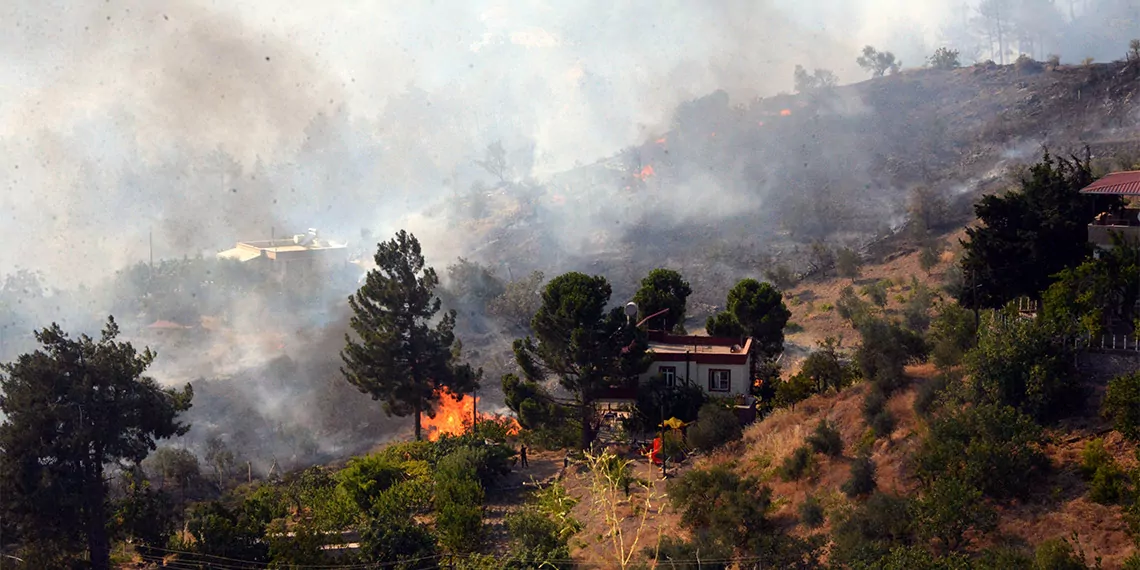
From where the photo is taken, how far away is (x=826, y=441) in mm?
23766

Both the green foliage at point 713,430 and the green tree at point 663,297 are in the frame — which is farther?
the green tree at point 663,297

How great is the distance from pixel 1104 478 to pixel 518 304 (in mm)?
40404

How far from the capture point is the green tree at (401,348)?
115ft

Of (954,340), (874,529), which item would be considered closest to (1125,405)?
(874,529)

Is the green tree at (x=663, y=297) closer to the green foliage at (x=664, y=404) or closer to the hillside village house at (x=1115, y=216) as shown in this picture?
the green foliage at (x=664, y=404)

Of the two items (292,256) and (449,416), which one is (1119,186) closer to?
(449,416)

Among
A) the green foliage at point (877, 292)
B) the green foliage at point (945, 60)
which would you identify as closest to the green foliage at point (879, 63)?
the green foliage at point (945, 60)

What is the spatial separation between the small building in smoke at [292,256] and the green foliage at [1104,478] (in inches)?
2162

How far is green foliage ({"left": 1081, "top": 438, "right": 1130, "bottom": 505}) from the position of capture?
1796 centimetres

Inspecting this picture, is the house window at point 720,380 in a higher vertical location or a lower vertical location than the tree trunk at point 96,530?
higher

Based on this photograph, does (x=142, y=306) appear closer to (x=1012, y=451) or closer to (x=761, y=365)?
(x=761, y=365)

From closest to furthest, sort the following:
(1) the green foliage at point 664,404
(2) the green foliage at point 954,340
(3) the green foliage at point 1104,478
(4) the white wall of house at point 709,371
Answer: (3) the green foliage at point 1104,478
(2) the green foliage at point 954,340
(1) the green foliage at point 664,404
(4) the white wall of house at point 709,371

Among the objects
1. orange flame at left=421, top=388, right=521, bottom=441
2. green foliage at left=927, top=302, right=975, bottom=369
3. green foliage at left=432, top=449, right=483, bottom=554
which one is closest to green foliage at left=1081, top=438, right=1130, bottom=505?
green foliage at left=927, top=302, right=975, bottom=369

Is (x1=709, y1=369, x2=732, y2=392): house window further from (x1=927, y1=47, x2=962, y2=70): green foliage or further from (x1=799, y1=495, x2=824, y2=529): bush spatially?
(x1=927, y1=47, x2=962, y2=70): green foliage
